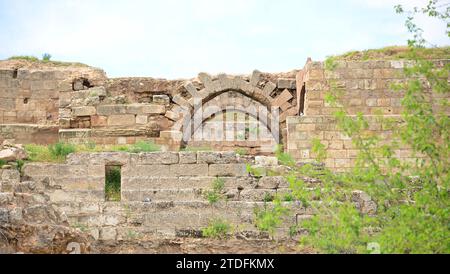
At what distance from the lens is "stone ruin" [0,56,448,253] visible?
1391 centimetres

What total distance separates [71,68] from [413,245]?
1566cm

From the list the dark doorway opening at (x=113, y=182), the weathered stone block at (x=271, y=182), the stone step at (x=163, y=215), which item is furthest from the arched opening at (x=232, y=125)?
the stone step at (x=163, y=215)

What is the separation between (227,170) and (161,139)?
4.63 metres

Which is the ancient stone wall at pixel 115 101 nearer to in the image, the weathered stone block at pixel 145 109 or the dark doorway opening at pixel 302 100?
the weathered stone block at pixel 145 109

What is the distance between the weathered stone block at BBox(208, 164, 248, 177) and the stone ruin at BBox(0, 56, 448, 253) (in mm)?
16

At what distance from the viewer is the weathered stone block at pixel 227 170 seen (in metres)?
14.6

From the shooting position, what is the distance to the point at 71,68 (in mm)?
24078

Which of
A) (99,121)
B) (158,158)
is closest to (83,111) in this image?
(99,121)

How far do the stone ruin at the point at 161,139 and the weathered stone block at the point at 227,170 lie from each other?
16 mm

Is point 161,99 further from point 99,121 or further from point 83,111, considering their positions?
point 83,111

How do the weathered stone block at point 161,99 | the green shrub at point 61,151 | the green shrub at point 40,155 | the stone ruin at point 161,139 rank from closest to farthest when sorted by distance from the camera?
the stone ruin at point 161,139 → the green shrub at point 40,155 → the green shrub at point 61,151 → the weathered stone block at point 161,99

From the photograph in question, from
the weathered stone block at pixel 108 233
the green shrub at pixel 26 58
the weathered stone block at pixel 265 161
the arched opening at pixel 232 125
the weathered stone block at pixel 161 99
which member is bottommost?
the weathered stone block at pixel 108 233

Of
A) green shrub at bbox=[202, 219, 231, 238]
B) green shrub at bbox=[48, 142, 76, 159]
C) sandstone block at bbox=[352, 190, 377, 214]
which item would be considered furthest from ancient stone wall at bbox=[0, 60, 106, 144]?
sandstone block at bbox=[352, 190, 377, 214]

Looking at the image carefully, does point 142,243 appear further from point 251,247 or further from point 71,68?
point 71,68
